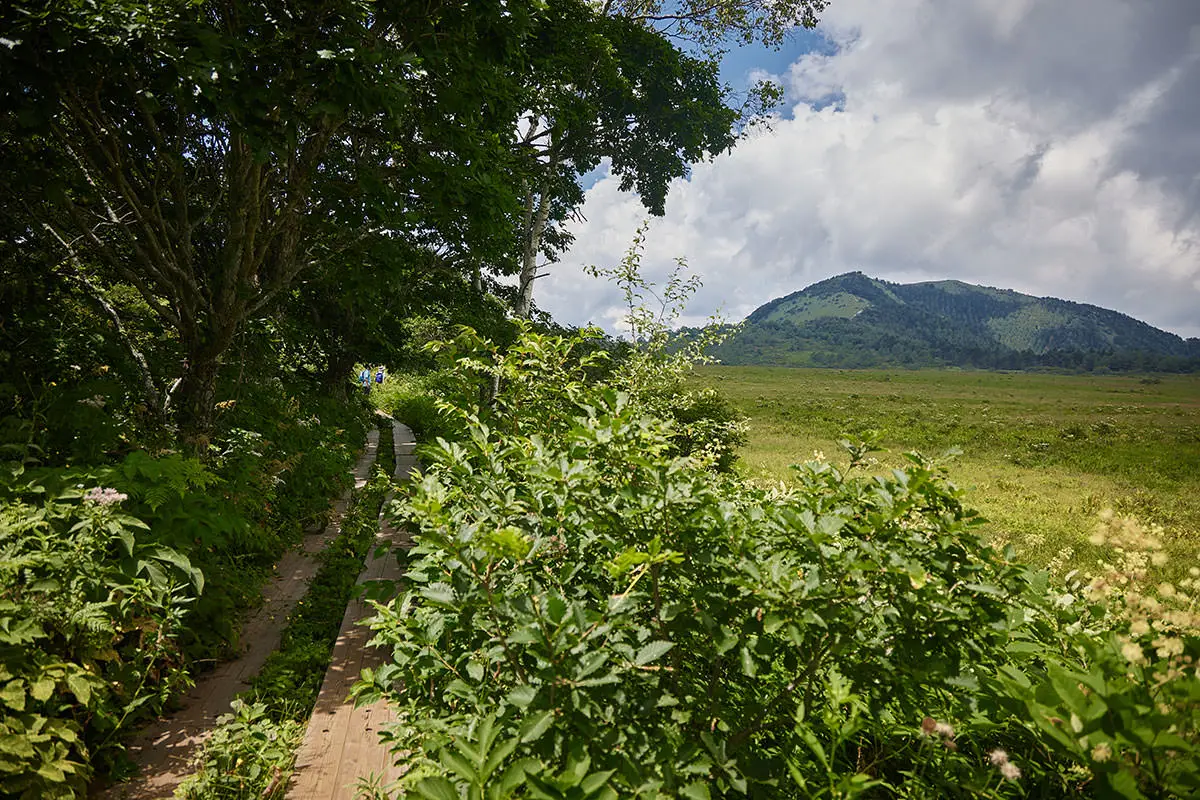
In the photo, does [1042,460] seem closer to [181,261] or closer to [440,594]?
[440,594]

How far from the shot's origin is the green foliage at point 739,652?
1.30 meters

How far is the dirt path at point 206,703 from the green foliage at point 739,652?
181 cm

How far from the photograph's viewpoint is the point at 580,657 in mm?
1358

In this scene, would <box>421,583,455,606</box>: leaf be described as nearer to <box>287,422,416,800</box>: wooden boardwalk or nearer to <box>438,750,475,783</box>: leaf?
<box>438,750,475,783</box>: leaf

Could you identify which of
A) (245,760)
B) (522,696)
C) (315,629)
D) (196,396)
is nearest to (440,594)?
(522,696)

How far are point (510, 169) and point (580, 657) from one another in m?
8.40

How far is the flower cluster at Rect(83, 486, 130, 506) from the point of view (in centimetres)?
292

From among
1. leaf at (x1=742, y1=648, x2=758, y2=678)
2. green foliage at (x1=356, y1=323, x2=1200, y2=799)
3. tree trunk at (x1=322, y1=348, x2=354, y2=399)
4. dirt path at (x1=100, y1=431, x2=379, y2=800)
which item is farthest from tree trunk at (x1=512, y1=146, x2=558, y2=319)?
leaf at (x1=742, y1=648, x2=758, y2=678)

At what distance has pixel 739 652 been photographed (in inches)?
65.4

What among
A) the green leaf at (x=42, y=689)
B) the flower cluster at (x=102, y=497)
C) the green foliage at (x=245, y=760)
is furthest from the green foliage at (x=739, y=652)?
the flower cluster at (x=102, y=497)

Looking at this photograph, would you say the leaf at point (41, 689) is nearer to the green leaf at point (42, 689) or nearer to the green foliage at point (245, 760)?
the green leaf at point (42, 689)

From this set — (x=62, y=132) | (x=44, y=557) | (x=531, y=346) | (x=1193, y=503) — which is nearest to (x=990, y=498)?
(x=1193, y=503)

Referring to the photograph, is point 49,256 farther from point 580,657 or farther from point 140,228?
point 580,657

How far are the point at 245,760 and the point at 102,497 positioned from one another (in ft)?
5.31
